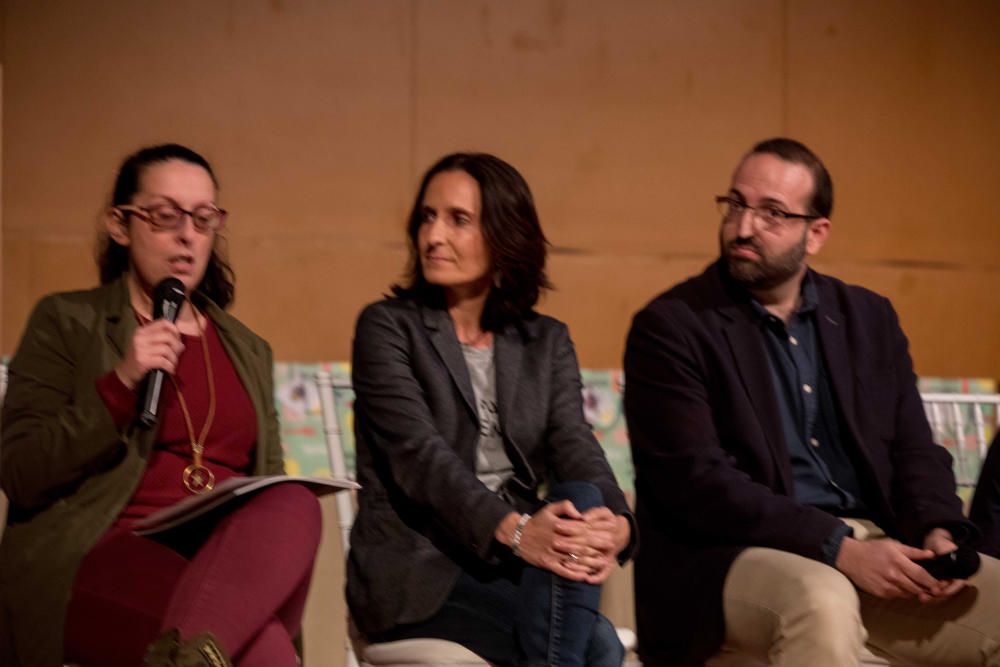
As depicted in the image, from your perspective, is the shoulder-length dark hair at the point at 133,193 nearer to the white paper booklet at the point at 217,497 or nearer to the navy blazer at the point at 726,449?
the white paper booklet at the point at 217,497

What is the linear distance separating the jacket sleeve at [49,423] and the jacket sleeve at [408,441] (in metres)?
0.43

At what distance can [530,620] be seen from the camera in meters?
2.01

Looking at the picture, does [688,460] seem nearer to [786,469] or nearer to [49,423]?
[786,469]

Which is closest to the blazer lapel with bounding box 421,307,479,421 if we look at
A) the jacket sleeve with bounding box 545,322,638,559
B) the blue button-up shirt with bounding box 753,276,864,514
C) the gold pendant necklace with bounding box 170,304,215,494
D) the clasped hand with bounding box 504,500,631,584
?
the jacket sleeve with bounding box 545,322,638,559

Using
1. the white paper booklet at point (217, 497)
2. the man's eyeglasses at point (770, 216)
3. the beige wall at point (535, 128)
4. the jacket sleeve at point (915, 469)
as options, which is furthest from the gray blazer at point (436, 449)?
the beige wall at point (535, 128)

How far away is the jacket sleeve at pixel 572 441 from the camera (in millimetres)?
2246

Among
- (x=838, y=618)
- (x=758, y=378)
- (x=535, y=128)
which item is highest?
(x=535, y=128)

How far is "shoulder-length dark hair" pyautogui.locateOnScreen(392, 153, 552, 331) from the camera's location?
7.81 ft

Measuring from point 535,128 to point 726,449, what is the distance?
1758mm

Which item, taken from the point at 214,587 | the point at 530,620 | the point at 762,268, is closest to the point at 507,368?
the point at 530,620

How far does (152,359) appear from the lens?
1.97m

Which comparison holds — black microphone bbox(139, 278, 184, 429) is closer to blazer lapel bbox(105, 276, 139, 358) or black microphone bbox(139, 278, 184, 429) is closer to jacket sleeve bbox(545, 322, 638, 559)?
blazer lapel bbox(105, 276, 139, 358)

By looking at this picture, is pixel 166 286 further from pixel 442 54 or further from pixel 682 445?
pixel 442 54

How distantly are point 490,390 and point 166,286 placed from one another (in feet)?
1.99
